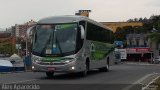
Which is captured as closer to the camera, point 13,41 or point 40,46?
point 40,46

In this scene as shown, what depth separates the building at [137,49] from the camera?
121625 mm

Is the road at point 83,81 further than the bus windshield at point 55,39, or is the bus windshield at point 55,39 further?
the bus windshield at point 55,39

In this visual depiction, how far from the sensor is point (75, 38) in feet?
84.0

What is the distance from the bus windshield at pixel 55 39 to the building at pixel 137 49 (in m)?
95.3

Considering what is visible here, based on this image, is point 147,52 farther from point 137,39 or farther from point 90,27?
point 90,27

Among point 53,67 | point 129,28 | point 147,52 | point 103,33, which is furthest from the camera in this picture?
point 129,28

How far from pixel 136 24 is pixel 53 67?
402 ft

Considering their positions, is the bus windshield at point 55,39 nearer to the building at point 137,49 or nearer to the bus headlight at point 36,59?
the bus headlight at point 36,59

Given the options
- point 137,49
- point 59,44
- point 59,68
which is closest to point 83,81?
point 59,68

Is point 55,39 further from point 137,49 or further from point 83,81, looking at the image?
point 137,49

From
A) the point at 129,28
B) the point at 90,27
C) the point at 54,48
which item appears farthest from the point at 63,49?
the point at 129,28

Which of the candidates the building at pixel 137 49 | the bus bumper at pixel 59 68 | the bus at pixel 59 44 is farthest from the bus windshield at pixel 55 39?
the building at pixel 137 49

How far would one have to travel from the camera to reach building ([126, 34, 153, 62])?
12162cm

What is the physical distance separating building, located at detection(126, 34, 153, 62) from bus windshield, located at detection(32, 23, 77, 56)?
9525 centimetres
